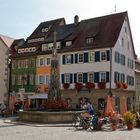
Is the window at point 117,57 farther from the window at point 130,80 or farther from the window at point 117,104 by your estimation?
the window at point 130,80

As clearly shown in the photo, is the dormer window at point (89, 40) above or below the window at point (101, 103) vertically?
above

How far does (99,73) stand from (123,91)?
435 cm

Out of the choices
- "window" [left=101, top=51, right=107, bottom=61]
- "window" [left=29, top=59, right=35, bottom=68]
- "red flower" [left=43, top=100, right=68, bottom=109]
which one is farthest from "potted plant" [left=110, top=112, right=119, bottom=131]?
"window" [left=29, top=59, right=35, bottom=68]

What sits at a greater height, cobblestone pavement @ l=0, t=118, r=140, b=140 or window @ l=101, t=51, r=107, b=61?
window @ l=101, t=51, r=107, b=61

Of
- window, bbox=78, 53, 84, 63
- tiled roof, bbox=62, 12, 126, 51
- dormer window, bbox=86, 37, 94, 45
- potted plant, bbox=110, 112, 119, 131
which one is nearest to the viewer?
potted plant, bbox=110, 112, 119, 131

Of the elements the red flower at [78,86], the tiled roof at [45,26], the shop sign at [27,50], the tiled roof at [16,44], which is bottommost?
the red flower at [78,86]

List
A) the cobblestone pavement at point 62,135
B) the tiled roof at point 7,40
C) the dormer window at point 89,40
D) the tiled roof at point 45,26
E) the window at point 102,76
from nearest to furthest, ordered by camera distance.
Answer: the cobblestone pavement at point 62,135 < the window at point 102,76 < the dormer window at point 89,40 < the tiled roof at point 45,26 < the tiled roof at point 7,40

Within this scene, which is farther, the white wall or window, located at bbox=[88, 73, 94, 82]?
window, located at bbox=[88, 73, 94, 82]

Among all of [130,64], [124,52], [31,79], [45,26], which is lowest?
[31,79]

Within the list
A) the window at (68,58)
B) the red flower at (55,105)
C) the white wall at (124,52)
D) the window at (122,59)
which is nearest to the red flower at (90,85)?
the white wall at (124,52)

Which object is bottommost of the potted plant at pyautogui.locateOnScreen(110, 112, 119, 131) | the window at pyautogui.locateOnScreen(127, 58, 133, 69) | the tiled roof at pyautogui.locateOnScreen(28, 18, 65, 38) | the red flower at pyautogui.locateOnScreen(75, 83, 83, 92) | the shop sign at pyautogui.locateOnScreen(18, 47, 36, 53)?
the potted plant at pyautogui.locateOnScreen(110, 112, 119, 131)

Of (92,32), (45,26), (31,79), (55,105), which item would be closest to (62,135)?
(55,105)

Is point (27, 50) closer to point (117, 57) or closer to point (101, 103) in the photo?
point (117, 57)

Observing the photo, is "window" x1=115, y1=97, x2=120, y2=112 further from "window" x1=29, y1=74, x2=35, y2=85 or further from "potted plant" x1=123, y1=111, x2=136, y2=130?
A: "potted plant" x1=123, y1=111, x2=136, y2=130
